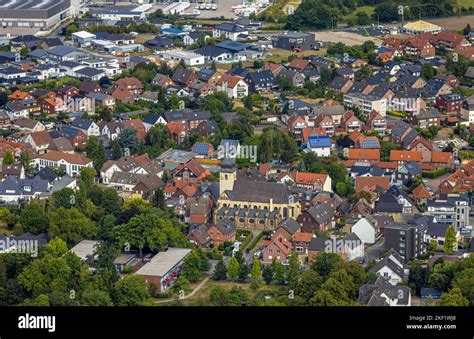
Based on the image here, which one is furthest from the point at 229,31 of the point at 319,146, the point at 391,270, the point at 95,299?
the point at 95,299

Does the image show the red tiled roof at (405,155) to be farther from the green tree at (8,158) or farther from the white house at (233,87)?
the green tree at (8,158)

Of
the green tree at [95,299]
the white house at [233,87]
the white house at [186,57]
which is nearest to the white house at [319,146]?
the white house at [233,87]

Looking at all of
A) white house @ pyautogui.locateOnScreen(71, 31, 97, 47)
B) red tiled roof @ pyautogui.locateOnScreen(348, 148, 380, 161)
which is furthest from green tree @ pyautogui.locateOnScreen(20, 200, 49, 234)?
white house @ pyautogui.locateOnScreen(71, 31, 97, 47)

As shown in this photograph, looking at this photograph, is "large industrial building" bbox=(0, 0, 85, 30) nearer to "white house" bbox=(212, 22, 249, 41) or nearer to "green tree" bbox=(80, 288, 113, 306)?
"white house" bbox=(212, 22, 249, 41)

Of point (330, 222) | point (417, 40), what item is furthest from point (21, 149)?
point (417, 40)

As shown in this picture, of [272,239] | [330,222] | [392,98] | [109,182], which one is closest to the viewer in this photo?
[272,239]

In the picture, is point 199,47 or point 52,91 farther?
point 199,47
